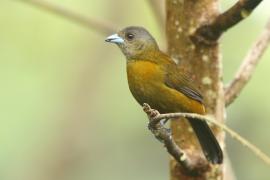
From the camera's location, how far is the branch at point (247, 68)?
11.2ft

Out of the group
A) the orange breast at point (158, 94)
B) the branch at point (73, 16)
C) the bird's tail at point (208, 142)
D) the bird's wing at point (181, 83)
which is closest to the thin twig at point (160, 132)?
the bird's tail at point (208, 142)

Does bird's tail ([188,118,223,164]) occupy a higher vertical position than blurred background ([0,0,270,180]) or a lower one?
lower

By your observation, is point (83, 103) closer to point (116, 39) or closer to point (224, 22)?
point (116, 39)

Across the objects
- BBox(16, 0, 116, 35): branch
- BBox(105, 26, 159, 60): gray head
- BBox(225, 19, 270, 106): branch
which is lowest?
BBox(225, 19, 270, 106): branch

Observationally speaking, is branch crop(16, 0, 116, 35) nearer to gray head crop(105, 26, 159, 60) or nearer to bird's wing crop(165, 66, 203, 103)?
gray head crop(105, 26, 159, 60)

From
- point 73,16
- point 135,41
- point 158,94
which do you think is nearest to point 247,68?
point 158,94

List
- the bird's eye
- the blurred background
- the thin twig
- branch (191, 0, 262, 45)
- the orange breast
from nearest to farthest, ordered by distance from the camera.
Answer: the thin twig < branch (191, 0, 262, 45) < the orange breast < the bird's eye < the blurred background

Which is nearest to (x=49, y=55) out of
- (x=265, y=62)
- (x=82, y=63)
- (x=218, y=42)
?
(x=82, y=63)

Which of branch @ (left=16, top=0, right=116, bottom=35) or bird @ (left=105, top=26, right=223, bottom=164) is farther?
branch @ (left=16, top=0, right=116, bottom=35)

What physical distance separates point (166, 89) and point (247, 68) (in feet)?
1.18

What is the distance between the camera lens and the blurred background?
699 cm

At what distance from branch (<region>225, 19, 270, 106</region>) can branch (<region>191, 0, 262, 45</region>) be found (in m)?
0.21

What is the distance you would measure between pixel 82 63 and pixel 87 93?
626 millimetres

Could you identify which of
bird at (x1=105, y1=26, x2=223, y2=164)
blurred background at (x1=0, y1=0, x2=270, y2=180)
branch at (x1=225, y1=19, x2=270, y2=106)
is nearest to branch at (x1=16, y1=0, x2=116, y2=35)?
bird at (x1=105, y1=26, x2=223, y2=164)
